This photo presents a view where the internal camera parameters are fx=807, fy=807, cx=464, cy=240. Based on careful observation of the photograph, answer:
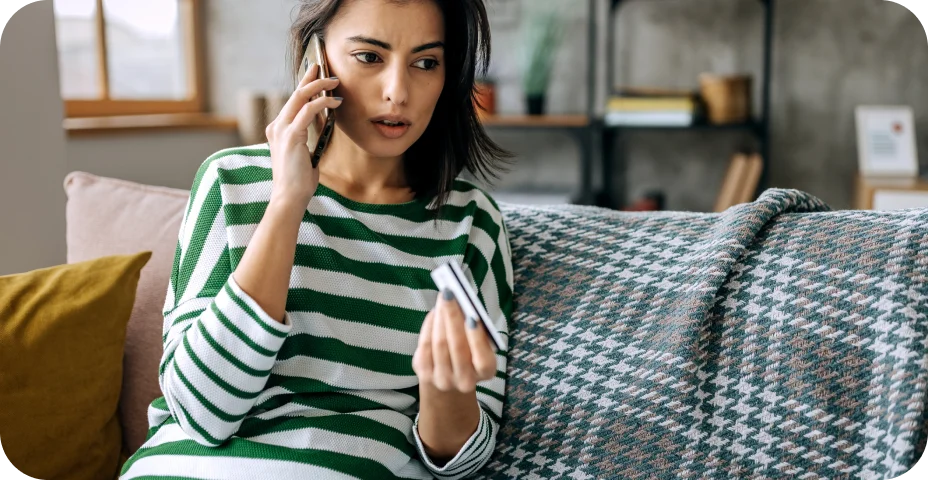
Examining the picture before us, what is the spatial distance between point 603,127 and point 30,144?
2009mm

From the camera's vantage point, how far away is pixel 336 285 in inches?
42.9

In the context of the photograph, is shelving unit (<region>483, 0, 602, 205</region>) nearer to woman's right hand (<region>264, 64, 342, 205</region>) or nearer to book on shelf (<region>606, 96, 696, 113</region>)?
book on shelf (<region>606, 96, 696, 113</region>)

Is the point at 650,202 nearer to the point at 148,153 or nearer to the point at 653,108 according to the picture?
the point at 653,108

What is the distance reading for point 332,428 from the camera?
3.40 ft

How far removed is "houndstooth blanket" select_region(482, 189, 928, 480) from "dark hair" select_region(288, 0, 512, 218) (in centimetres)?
23

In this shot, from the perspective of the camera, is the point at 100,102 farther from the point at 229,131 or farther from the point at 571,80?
the point at 571,80

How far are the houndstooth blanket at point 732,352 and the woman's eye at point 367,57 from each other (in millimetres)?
420

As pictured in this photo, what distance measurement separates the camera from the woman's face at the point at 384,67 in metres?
1.10

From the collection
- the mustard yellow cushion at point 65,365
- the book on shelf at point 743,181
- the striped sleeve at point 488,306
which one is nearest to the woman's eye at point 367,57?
the striped sleeve at point 488,306

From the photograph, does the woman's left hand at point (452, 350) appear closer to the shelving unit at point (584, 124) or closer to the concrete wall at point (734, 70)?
the shelving unit at point (584, 124)

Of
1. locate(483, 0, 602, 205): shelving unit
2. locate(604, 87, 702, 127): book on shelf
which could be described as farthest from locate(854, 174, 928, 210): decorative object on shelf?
locate(483, 0, 602, 205): shelving unit

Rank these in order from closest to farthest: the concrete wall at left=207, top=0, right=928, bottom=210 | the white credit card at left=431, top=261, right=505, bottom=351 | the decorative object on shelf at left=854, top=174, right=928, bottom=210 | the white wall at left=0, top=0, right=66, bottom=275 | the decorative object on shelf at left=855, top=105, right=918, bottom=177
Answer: the white credit card at left=431, top=261, right=505, bottom=351, the white wall at left=0, top=0, right=66, bottom=275, the decorative object on shelf at left=854, top=174, right=928, bottom=210, the decorative object on shelf at left=855, top=105, right=918, bottom=177, the concrete wall at left=207, top=0, right=928, bottom=210

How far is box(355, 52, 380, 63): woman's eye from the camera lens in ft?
3.63

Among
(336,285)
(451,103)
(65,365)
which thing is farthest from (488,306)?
(65,365)
